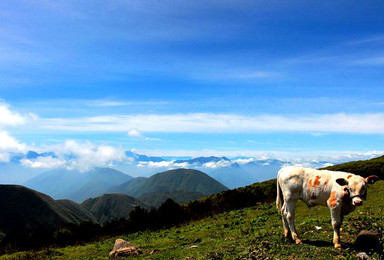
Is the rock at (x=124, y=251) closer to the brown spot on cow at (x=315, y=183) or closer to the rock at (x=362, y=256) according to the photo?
the brown spot on cow at (x=315, y=183)

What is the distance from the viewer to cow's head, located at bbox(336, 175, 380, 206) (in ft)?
35.3

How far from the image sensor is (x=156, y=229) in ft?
126

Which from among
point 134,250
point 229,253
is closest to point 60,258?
point 134,250

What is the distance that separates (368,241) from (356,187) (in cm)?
233

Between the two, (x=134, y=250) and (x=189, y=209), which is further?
(x=189, y=209)

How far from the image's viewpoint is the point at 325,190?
1192cm

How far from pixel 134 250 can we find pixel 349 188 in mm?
14321

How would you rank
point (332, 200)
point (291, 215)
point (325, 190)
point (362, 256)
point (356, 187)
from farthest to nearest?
point (291, 215) < point (325, 190) < point (332, 200) < point (356, 187) < point (362, 256)

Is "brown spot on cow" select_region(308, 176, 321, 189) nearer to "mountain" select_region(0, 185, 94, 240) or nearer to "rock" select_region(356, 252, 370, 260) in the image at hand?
"rock" select_region(356, 252, 370, 260)

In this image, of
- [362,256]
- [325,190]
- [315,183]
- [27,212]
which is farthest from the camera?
[27,212]

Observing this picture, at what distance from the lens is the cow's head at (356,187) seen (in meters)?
10.8

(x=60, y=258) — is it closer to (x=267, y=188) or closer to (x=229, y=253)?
(x=229, y=253)

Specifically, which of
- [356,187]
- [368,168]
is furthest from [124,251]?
[368,168]

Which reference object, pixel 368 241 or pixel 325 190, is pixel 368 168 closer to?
pixel 368 241
